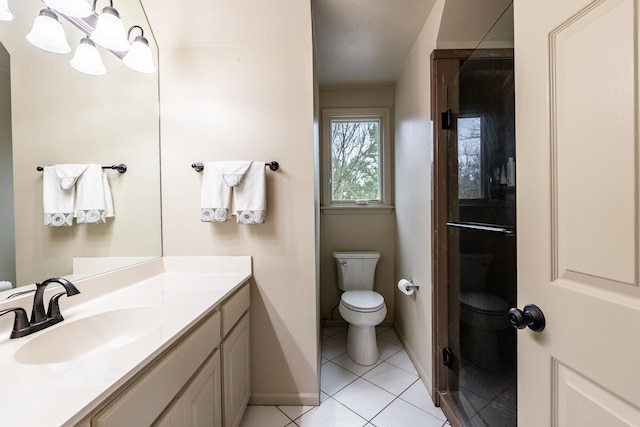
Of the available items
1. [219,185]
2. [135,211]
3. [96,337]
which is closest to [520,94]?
[219,185]

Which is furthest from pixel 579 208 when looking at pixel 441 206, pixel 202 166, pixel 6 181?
pixel 6 181

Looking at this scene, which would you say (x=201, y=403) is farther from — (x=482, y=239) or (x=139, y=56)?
(x=139, y=56)

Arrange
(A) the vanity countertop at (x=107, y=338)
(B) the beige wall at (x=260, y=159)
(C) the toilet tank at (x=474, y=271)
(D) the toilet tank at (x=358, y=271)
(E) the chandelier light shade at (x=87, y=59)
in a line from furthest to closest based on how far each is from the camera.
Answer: (D) the toilet tank at (x=358, y=271) < (B) the beige wall at (x=260, y=159) < (C) the toilet tank at (x=474, y=271) < (E) the chandelier light shade at (x=87, y=59) < (A) the vanity countertop at (x=107, y=338)

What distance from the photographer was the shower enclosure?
1.05m

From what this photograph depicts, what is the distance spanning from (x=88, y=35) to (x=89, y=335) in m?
1.31

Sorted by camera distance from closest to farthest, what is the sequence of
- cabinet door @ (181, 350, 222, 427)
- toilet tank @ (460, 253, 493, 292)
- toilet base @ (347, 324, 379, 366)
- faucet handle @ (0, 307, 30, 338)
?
faucet handle @ (0, 307, 30, 338)
cabinet door @ (181, 350, 222, 427)
toilet tank @ (460, 253, 493, 292)
toilet base @ (347, 324, 379, 366)

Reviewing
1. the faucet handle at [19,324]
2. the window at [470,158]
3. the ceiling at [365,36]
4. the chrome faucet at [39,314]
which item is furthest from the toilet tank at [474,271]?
the faucet handle at [19,324]

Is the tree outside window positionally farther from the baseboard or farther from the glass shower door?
the baseboard

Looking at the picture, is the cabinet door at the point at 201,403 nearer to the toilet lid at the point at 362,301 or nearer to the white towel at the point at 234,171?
the white towel at the point at 234,171

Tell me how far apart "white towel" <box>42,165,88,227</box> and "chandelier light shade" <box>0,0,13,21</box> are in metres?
0.50

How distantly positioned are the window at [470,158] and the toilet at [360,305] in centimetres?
103

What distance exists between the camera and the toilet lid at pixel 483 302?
43.4 inches

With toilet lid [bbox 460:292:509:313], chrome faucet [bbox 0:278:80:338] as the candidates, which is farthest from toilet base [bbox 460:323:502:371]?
chrome faucet [bbox 0:278:80:338]

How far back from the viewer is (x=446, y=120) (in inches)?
56.5
